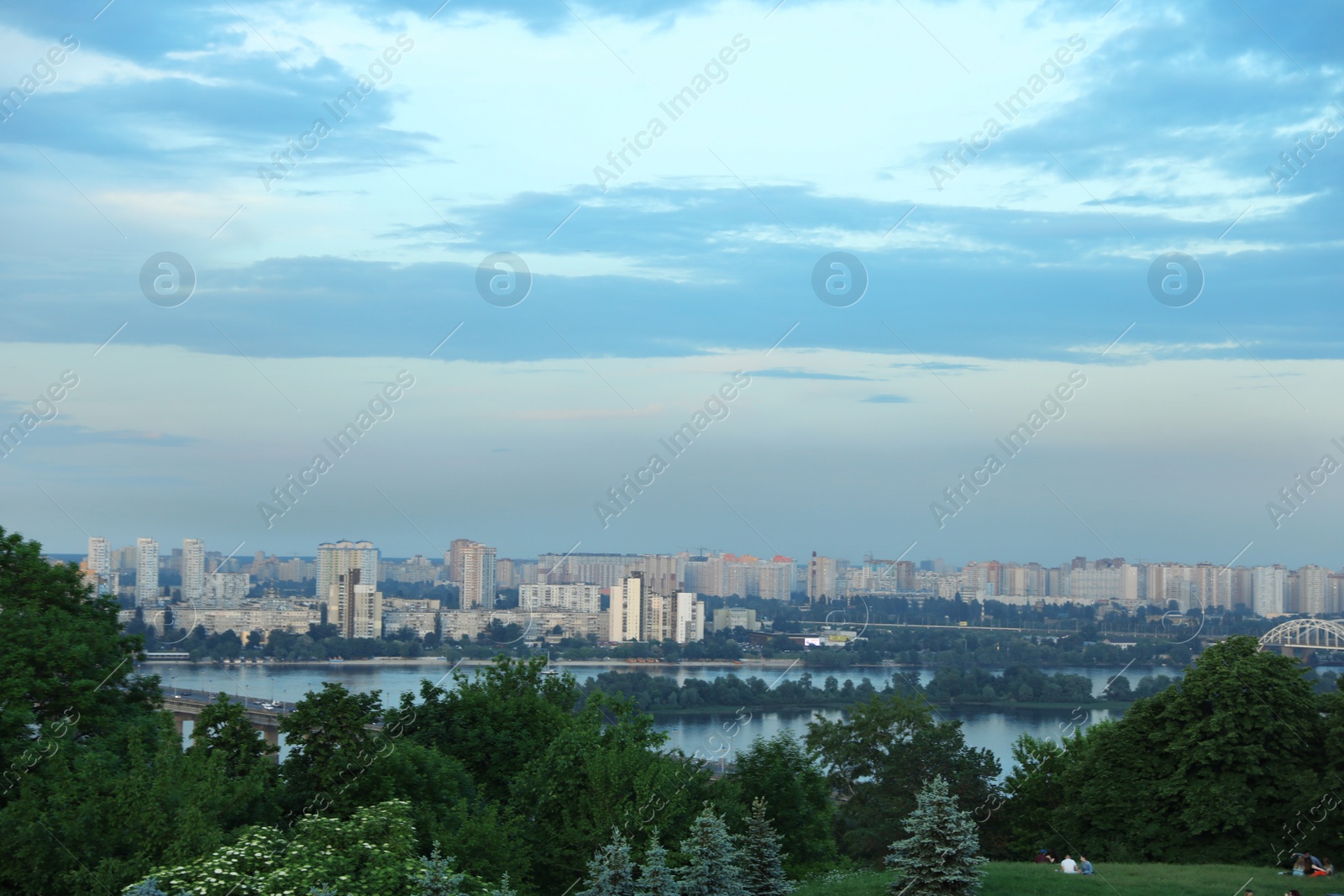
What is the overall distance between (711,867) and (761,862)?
966mm

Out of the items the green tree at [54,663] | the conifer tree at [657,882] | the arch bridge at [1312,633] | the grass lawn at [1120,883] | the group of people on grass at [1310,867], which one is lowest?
the arch bridge at [1312,633]

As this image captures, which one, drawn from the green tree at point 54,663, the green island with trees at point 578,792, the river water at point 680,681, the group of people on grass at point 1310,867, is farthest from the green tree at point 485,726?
the river water at point 680,681

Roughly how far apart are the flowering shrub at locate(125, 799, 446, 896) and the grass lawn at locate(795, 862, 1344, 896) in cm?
633

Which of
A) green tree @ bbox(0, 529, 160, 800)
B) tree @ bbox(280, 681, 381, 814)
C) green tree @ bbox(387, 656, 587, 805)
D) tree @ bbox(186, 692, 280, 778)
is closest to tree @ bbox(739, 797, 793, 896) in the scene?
tree @ bbox(280, 681, 381, 814)

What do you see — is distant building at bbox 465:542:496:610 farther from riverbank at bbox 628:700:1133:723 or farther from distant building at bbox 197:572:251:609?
riverbank at bbox 628:700:1133:723

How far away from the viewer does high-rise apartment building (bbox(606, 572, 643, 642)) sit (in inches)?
2913

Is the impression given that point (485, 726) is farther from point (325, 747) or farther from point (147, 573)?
point (147, 573)

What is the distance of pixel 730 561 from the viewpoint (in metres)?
101

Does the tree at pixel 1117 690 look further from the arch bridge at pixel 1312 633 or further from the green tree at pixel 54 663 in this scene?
the green tree at pixel 54 663

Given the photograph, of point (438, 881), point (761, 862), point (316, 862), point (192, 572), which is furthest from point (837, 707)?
point (438, 881)

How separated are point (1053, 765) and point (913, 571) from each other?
82.3m

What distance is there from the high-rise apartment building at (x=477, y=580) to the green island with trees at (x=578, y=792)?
48.3m

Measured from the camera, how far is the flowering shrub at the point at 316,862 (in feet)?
33.1

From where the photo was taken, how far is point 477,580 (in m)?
75.2
